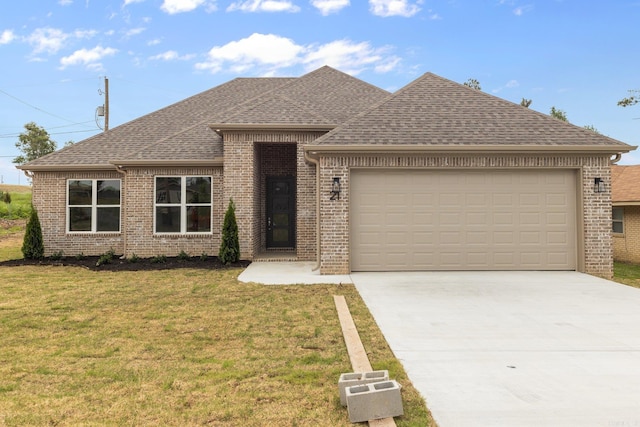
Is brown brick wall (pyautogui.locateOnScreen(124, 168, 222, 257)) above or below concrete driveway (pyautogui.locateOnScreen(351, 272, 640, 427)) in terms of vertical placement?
above

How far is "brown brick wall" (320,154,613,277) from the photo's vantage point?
31.8ft

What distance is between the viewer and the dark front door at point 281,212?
13.8 m

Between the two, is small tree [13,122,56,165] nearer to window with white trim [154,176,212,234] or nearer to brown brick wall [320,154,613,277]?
window with white trim [154,176,212,234]

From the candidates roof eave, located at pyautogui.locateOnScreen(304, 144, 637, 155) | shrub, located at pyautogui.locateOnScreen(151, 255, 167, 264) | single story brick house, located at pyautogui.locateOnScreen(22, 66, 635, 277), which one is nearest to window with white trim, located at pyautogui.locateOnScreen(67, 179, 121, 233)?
single story brick house, located at pyautogui.locateOnScreen(22, 66, 635, 277)

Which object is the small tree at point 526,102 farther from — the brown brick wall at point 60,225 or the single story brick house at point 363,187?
the brown brick wall at point 60,225

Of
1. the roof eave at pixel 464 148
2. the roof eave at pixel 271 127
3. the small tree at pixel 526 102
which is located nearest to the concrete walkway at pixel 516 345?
the roof eave at pixel 464 148

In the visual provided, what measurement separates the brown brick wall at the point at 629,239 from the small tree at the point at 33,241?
22.7 metres

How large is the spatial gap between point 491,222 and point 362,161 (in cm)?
364

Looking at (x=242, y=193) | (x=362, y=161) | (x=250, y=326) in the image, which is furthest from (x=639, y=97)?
(x=250, y=326)

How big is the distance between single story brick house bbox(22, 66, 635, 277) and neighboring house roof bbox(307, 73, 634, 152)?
0.16ft

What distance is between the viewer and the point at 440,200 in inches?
393

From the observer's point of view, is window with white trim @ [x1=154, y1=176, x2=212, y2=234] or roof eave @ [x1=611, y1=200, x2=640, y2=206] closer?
window with white trim @ [x1=154, y1=176, x2=212, y2=234]

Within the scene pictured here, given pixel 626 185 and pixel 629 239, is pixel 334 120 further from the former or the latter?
pixel 626 185

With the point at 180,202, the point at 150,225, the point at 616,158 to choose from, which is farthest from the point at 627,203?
the point at 150,225
